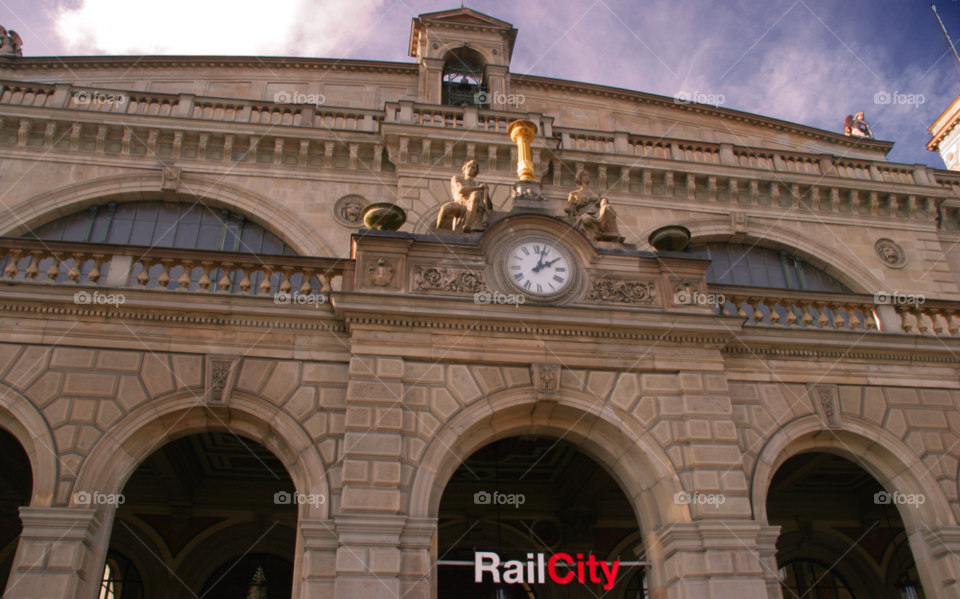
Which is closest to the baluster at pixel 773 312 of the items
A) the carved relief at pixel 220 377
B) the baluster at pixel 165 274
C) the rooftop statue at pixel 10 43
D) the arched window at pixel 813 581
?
the arched window at pixel 813 581

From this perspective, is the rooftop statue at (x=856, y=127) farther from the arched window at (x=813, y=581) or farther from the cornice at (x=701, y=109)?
the arched window at (x=813, y=581)

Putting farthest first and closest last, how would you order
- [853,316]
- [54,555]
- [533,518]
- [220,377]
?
1. [533,518]
2. [853,316]
3. [220,377]
4. [54,555]

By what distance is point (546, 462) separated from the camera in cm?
1641

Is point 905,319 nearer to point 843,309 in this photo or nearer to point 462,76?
point 843,309

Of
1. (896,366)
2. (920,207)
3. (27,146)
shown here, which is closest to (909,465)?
(896,366)

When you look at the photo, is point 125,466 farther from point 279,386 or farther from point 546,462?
point 546,462

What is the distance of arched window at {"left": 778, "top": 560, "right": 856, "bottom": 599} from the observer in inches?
703

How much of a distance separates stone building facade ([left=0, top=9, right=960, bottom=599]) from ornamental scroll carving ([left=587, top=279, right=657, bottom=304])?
0.05 metres

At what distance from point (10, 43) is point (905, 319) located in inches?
1071

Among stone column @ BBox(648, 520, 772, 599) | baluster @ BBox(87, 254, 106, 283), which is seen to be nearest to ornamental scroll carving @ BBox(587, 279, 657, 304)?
stone column @ BBox(648, 520, 772, 599)

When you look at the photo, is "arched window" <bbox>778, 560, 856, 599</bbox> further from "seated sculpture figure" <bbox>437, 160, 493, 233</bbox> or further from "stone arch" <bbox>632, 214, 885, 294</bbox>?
"seated sculpture figure" <bbox>437, 160, 493, 233</bbox>

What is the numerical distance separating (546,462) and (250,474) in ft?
21.6

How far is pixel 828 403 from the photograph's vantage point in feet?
42.4

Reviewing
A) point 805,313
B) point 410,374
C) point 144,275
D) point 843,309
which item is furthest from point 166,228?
point 843,309
